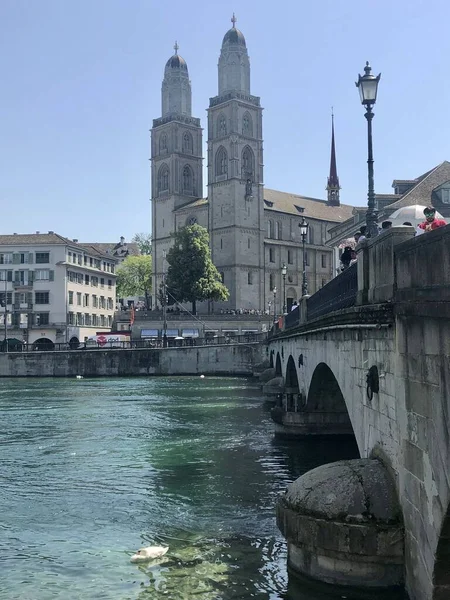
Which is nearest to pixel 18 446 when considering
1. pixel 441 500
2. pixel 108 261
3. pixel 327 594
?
pixel 327 594

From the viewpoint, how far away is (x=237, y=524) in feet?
51.2

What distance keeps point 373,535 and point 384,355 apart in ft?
8.70

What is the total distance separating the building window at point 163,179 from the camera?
410 feet

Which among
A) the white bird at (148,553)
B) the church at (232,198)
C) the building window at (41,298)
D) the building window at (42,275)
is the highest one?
the church at (232,198)

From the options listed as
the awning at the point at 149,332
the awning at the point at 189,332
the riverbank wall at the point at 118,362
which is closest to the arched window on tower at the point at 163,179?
the awning at the point at 149,332

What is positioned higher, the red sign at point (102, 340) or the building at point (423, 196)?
the building at point (423, 196)

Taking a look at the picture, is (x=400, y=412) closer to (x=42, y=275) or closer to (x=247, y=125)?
(x=42, y=275)

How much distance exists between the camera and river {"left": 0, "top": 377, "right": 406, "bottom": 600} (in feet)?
40.0

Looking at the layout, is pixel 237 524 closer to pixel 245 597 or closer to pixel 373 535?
pixel 245 597

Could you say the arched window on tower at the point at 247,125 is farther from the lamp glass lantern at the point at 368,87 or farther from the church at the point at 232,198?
the lamp glass lantern at the point at 368,87

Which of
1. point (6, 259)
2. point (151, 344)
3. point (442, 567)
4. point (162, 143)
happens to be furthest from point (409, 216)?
point (162, 143)

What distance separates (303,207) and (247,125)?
19.4 m

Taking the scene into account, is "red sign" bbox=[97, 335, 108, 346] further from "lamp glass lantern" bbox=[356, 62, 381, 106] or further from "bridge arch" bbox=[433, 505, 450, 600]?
"bridge arch" bbox=[433, 505, 450, 600]

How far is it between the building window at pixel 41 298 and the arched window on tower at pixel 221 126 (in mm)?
41053
